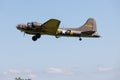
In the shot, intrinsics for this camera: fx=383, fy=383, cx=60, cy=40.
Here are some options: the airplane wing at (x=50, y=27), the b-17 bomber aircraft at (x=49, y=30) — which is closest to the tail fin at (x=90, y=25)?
the b-17 bomber aircraft at (x=49, y=30)

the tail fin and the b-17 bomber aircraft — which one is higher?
the tail fin

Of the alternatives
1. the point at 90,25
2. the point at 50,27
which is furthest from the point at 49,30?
the point at 90,25

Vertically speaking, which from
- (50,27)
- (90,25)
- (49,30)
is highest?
(90,25)

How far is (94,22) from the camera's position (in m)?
56.7

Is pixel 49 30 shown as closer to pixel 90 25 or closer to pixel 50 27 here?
pixel 50 27

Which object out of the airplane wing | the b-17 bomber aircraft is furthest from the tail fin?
the airplane wing

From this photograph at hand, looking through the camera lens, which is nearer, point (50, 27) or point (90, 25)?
point (50, 27)

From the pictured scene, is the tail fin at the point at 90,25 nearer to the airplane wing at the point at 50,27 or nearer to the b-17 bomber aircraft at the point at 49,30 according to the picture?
the b-17 bomber aircraft at the point at 49,30

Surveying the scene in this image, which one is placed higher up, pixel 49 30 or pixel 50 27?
pixel 50 27

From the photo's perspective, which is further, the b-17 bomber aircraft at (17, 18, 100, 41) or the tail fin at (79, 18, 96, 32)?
the tail fin at (79, 18, 96, 32)

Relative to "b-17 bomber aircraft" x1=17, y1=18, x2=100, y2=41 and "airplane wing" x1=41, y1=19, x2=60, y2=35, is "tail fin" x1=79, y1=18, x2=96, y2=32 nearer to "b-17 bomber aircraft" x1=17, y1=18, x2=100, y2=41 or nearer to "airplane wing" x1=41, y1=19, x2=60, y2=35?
"b-17 bomber aircraft" x1=17, y1=18, x2=100, y2=41

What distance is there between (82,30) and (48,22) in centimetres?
733

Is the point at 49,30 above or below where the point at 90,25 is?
below

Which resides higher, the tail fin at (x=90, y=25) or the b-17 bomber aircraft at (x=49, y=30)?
the tail fin at (x=90, y=25)
